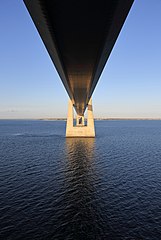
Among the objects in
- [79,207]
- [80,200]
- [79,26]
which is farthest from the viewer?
[80,200]

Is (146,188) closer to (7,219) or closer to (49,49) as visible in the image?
(7,219)

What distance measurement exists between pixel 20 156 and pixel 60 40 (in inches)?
1328

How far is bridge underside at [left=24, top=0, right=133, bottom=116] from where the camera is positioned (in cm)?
781

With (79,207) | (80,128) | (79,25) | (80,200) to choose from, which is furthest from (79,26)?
(80,128)

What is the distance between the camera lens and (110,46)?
12.0m

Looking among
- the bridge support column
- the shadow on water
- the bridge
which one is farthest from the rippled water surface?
the bridge support column

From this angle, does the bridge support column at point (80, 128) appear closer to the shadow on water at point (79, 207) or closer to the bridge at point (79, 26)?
the shadow on water at point (79, 207)

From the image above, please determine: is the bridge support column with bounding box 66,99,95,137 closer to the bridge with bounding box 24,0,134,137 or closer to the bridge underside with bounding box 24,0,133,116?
the bridge with bounding box 24,0,134,137

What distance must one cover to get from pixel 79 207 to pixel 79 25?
15.5 m

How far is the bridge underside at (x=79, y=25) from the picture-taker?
7.81 m

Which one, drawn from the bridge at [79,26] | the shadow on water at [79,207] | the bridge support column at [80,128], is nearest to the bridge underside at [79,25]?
the bridge at [79,26]

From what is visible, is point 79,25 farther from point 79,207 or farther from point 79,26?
point 79,207

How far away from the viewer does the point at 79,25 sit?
9.73m

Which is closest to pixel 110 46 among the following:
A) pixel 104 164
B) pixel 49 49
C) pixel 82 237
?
pixel 49 49
